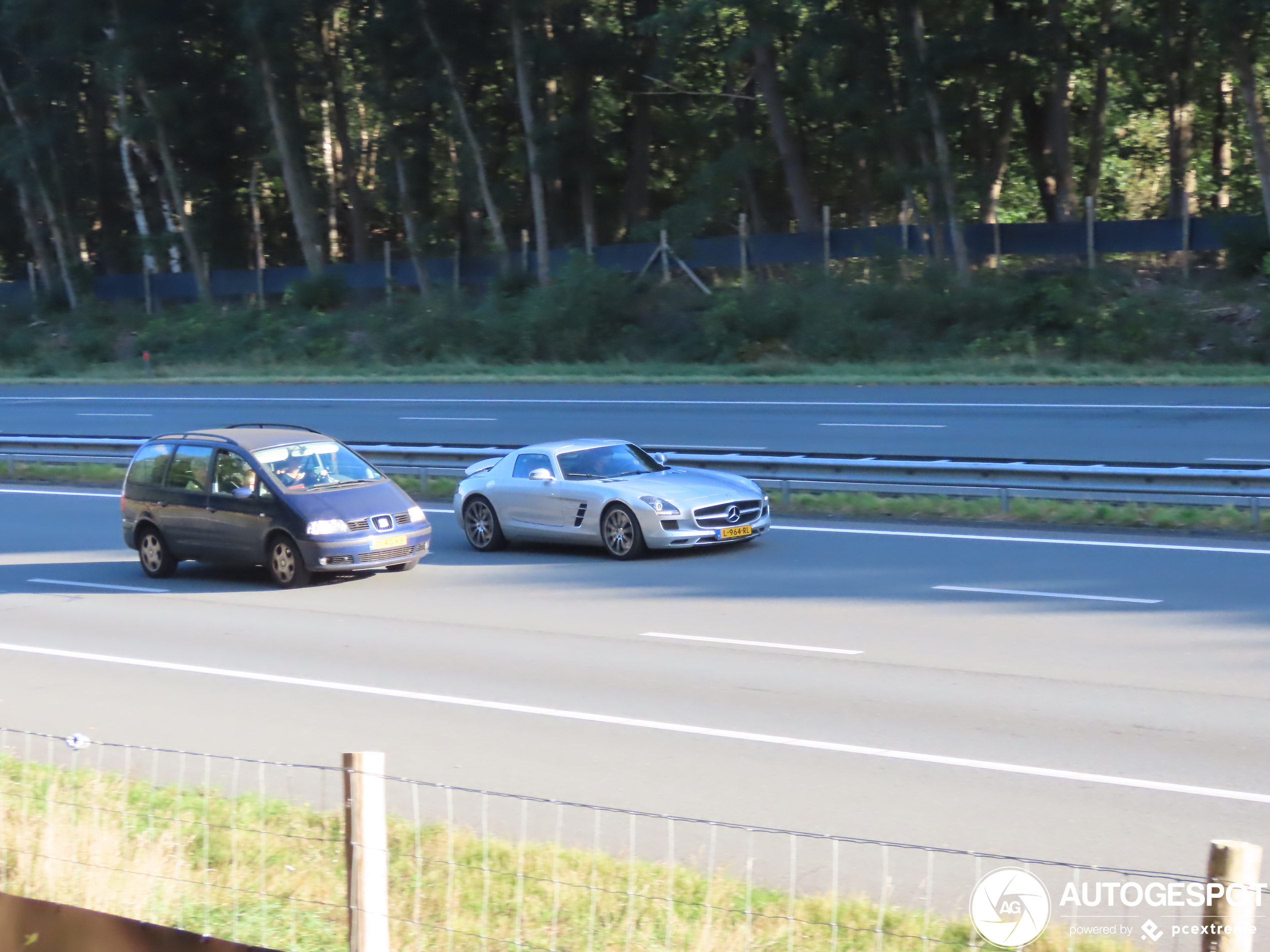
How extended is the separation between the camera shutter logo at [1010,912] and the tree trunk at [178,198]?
185 feet

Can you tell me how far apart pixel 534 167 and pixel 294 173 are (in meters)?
10.8

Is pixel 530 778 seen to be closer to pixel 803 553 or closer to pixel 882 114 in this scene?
pixel 803 553

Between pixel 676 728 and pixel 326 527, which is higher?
pixel 326 527

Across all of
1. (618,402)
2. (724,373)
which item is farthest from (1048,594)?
(724,373)

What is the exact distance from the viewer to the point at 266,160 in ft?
187

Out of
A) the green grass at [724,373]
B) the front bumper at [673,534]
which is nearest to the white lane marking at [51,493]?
the front bumper at [673,534]

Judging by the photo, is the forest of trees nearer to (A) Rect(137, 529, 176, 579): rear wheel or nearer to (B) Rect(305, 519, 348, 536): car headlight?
(B) Rect(305, 519, 348, 536): car headlight

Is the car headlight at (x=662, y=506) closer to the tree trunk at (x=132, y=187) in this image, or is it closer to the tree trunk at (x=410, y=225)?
the tree trunk at (x=410, y=225)

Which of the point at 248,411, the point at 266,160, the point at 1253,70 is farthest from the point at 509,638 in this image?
the point at 266,160

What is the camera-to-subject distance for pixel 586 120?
164ft

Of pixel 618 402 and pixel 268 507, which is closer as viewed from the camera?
pixel 268 507

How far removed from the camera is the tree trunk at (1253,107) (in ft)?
110

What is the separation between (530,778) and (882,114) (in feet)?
124

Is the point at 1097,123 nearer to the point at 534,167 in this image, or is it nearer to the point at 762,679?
the point at 534,167
